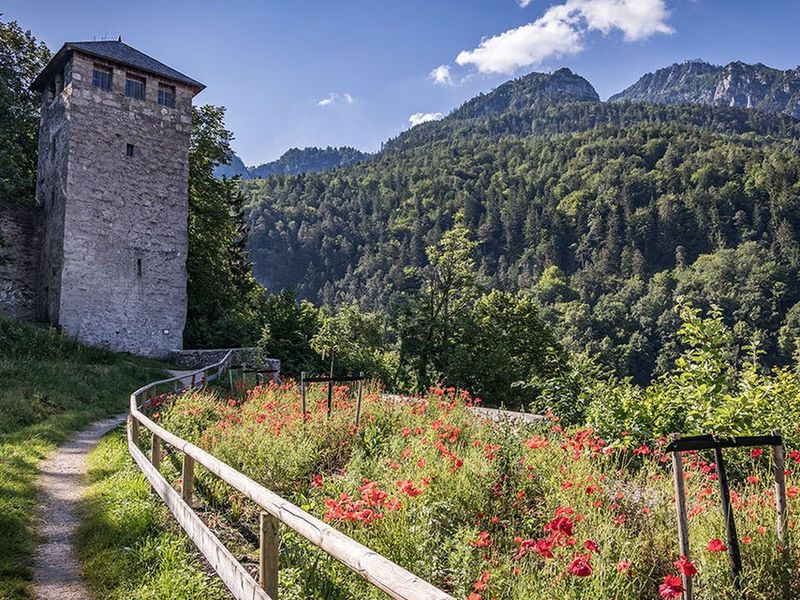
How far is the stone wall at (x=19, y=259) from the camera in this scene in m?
23.4

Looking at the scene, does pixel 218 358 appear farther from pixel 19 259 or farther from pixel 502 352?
pixel 502 352

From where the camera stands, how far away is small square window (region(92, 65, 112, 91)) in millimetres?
22828

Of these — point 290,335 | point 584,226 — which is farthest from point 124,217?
point 584,226

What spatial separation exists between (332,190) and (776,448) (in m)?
167

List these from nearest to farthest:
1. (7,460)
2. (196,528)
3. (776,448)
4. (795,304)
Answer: (776,448) < (196,528) < (7,460) < (795,304)

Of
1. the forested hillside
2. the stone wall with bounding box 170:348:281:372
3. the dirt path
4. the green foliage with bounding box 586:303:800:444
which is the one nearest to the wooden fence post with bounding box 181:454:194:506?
the dirt path

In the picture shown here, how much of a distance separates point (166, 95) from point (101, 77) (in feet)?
8.92

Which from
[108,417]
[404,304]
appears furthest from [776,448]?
[404,304]

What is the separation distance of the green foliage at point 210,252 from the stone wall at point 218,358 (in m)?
2.41

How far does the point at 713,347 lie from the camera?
20.7ft

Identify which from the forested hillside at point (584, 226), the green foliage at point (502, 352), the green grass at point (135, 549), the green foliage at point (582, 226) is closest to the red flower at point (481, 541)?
the green grass at point (135, 549)

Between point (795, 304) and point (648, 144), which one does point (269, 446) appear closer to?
point (795, 304)

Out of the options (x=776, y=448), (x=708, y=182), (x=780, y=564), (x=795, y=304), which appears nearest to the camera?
(x=780, y=564)

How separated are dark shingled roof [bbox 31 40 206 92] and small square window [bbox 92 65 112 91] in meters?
0.47
